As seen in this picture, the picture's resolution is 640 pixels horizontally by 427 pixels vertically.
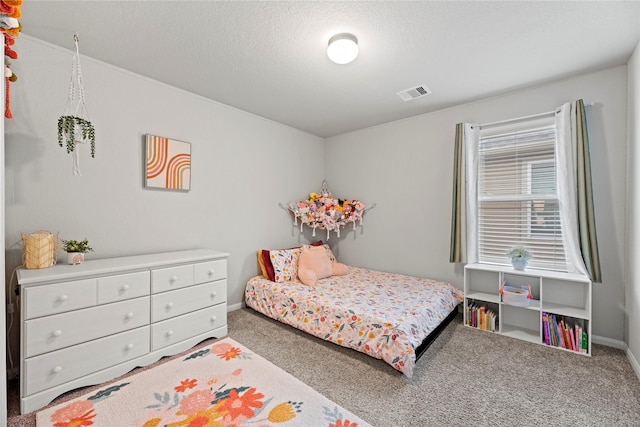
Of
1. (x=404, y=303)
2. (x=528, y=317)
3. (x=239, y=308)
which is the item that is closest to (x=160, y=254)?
(x=239, y=308)

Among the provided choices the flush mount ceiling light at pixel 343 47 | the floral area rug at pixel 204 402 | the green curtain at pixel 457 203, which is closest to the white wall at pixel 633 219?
the green curtain at pixel 457 203

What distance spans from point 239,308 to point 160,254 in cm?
120

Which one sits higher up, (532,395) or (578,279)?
(578,279)

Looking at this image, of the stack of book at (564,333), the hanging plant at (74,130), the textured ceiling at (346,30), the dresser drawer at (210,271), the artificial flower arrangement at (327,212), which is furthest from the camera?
the artificial flower arrangement at (327,212)

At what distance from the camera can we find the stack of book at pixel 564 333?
227 cm

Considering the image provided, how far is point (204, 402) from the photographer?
5.64 ft

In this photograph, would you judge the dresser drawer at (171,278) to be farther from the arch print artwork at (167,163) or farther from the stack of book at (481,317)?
the stack of book at (481,317)

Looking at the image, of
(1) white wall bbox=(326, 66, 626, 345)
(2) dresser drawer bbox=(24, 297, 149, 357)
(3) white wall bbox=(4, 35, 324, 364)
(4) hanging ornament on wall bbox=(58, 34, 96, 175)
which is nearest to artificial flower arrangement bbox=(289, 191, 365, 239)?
(1) white wall bbox=(326, 66, 626, 345)

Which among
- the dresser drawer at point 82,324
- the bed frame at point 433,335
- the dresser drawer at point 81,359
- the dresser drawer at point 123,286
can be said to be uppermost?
the dresser drawer at point 123,286

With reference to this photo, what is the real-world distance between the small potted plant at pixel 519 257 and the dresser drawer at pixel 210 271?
9.36 feet

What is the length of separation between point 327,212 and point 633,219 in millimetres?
3004

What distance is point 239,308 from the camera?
3.30 m

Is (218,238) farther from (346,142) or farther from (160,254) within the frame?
(346,142)

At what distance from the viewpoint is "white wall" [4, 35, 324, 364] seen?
6.50 feet
